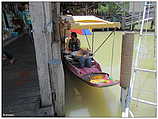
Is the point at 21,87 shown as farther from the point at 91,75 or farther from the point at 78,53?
the point at 78,53

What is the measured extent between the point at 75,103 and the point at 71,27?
159 centimetres

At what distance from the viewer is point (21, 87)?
3.09 m

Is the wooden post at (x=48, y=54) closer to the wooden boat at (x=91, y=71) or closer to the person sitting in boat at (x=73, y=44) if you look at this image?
the wooden boat at (x=91, y=71)

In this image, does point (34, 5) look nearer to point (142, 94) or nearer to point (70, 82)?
point (70, 82)

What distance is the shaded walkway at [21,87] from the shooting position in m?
2.55

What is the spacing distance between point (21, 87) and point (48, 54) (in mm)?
1148

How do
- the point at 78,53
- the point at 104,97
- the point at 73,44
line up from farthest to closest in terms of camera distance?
1. the point at 73,44
2. the point at 78,53
3. the point at 104,97

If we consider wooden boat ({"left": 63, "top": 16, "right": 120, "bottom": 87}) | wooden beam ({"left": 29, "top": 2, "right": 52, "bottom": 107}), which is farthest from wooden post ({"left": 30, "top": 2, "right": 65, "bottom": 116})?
wooden boat ({"left": 63, "top": 16, "right": 120, "bottom": 87})

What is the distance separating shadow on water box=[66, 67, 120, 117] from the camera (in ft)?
10.3

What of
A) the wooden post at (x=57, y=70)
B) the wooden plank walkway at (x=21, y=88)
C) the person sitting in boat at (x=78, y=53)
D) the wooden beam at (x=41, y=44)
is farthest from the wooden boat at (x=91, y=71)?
the wooden beam at (x=41, y=44)

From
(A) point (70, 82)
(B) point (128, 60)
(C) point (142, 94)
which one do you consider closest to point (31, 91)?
(A) point (70, 82)

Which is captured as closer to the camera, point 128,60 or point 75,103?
point 128,60

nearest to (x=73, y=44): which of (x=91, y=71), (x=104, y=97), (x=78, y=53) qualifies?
(x=78, y=53)

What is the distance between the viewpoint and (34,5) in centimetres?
203
